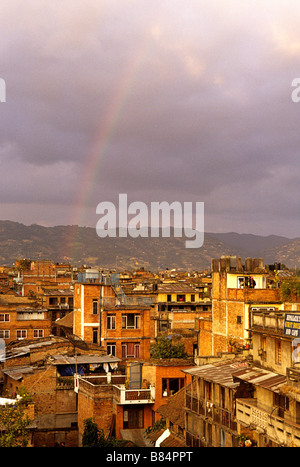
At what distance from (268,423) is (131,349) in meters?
Answer: 31.4

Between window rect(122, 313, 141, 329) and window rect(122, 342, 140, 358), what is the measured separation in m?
1.55

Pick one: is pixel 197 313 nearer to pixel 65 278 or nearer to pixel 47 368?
pixel 47 368

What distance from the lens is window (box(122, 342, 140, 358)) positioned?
55438mm

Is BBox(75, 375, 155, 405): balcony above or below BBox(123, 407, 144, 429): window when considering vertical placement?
above

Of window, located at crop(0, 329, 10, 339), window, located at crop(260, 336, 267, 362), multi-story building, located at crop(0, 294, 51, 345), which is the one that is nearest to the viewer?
window, located at crop(260, 336, 267, 362)

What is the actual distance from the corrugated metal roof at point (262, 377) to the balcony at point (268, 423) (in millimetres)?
961

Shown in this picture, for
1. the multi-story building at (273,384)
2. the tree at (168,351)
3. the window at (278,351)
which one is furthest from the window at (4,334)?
the window at (278,351)

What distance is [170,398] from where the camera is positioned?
37219 mm

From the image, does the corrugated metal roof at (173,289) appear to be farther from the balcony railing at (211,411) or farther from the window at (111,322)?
the balcony railing at (211,411)

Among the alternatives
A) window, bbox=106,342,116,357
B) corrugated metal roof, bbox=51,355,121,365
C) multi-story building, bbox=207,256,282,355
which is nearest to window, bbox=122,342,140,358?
window, bbox=106,342,116,357

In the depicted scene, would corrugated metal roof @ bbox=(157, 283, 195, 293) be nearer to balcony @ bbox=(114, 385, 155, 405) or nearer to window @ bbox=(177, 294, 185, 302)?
window @ bbox=(177, 294, 185, 302)

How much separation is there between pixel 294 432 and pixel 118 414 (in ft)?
56.2

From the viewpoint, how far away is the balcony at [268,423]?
23.1 metres
